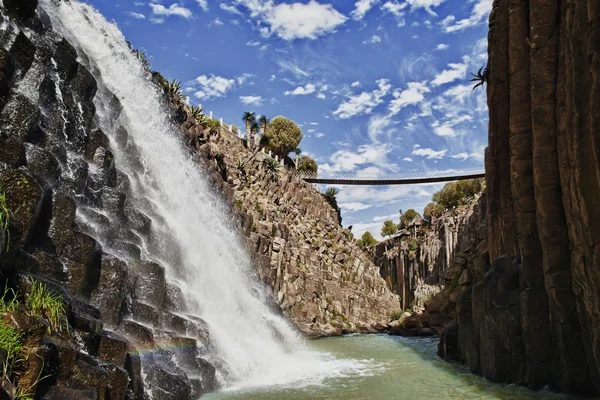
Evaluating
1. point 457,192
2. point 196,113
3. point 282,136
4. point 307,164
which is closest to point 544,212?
point 196,113

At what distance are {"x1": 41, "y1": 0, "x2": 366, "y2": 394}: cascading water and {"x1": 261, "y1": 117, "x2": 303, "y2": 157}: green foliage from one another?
45.2m

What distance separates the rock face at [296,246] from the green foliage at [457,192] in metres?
30.7

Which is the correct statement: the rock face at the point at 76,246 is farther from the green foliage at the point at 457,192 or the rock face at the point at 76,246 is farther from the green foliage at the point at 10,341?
the green foliage at the point at 457,192

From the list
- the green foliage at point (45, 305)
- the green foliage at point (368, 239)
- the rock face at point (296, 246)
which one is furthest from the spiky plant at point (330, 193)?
→ the green foliage at point (45, 305)

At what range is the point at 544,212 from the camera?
54.4ft

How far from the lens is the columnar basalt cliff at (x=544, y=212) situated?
13203 millimetres

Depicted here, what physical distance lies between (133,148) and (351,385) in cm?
1569

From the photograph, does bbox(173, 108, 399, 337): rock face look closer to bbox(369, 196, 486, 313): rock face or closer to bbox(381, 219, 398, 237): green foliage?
bbox(369, 196, 486, 313): rock face

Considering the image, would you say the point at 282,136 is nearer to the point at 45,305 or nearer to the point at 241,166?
the point at 241,166

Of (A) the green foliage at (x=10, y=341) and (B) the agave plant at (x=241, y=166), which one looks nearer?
(A) the green foliage at (x=10, y=341)

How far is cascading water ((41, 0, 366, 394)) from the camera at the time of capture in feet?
63.5

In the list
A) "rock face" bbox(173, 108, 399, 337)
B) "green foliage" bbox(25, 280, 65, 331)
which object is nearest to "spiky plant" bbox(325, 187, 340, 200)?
"rock face" bbox(173, 108, 399, 337)

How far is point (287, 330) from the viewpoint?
29.1 meters

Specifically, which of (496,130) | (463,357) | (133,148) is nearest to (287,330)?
(463,357)
